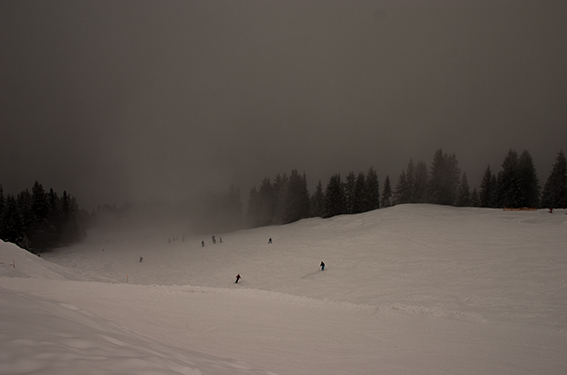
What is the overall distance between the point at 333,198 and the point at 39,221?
2649 inches

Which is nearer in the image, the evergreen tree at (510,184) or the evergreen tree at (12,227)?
the evergreen tree at (12,227)

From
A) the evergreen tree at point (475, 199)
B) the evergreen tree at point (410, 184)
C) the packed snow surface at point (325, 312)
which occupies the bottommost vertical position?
the packed snow surface at point (325, 312)

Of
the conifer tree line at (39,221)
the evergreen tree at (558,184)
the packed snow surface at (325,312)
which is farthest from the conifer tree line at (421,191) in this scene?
the conifer tree line at (39,221)

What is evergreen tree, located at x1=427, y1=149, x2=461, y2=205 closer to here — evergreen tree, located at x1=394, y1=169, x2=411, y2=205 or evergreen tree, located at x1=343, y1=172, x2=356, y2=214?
evergreen tree, located at x1=394, y1=169, x2=411, y2=205

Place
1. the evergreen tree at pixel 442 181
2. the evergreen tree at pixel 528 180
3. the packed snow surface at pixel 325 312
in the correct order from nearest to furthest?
the packed snow surface at pixel 325 312
the evergreen tree at pixel 528 180
the evergreen tree at pixel 442 181

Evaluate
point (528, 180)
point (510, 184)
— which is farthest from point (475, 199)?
point (510, 184)

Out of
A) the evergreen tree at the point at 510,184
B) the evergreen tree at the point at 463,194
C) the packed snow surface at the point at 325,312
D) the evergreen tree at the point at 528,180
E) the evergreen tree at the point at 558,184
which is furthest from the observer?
the evergreen tree at the point at 463,194

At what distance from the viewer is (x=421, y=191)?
214 feet

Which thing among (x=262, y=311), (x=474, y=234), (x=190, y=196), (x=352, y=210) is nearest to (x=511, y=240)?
(x=474, y=234)

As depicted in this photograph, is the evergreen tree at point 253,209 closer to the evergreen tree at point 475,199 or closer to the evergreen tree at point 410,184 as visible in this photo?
the evergreen tree at point 410,184

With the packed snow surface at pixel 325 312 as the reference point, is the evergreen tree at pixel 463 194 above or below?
above

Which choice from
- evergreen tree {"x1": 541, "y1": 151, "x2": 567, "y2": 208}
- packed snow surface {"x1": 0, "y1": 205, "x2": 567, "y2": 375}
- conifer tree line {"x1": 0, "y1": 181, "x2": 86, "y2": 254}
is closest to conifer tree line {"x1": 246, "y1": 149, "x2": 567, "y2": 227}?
evergreen tree {"x1": 541, "y1": 151, "x2": 567, "y2": 208}

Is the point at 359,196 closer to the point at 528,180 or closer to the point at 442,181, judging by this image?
the point at 442,181

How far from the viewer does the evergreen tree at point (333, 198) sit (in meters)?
66.9
